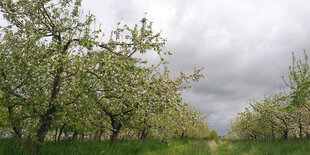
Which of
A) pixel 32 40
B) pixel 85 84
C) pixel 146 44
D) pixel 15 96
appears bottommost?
pixel 15 96

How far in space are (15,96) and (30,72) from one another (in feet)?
5.98

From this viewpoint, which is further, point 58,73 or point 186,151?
point 186,151

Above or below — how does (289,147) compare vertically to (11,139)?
below

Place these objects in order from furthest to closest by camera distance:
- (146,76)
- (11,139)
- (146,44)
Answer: (146,76) < (146,44) < (11,139)

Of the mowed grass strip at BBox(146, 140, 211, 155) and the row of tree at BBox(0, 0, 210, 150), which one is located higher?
the row of tree at BBox(0, 0, 210, 150)

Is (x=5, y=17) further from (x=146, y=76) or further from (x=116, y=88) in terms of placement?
(x=146, y=76)

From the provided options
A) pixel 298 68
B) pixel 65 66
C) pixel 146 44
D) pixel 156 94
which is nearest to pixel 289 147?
pixel 298 68

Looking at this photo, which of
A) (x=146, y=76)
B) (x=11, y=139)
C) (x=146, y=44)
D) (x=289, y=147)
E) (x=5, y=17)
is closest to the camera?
(x=11, y=139)

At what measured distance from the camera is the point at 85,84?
8.52 metres

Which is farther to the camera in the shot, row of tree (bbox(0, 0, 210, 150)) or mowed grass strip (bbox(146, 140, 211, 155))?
mowed grass strip (bbox(146, 140, 211, 155))

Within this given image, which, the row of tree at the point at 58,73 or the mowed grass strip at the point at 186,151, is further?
the mowed grass strip at the point at 186,151

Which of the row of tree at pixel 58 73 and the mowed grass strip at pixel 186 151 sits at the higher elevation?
the row of tree at pixel 58 73

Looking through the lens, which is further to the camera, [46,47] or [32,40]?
[46,47]

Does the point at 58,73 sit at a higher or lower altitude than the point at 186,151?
higher
